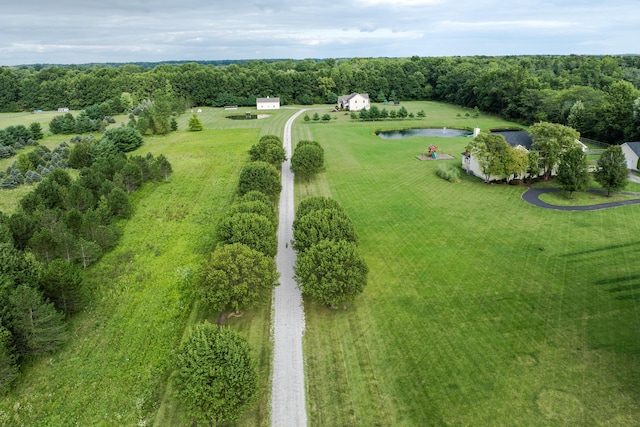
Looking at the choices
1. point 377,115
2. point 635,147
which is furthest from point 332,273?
point 377,115

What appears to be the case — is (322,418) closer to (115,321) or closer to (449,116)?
(115,321)

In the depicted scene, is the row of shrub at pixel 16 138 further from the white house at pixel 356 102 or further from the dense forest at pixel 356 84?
the white house at pixel 356 102

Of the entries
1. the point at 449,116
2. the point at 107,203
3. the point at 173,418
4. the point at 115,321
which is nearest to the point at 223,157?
the point at 107,203

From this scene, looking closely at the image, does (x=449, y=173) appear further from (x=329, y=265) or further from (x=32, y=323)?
(x=32, y=323)

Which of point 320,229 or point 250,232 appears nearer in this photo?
point 320,229

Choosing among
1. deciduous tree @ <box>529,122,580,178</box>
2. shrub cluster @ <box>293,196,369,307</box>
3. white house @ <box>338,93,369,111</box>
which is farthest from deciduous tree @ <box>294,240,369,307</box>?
white house @ <box>338,93,369,111</box>

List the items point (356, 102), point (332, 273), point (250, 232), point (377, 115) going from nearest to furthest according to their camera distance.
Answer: point (332, 273), point (250, 232), point (377, 115), point (356, 102)
